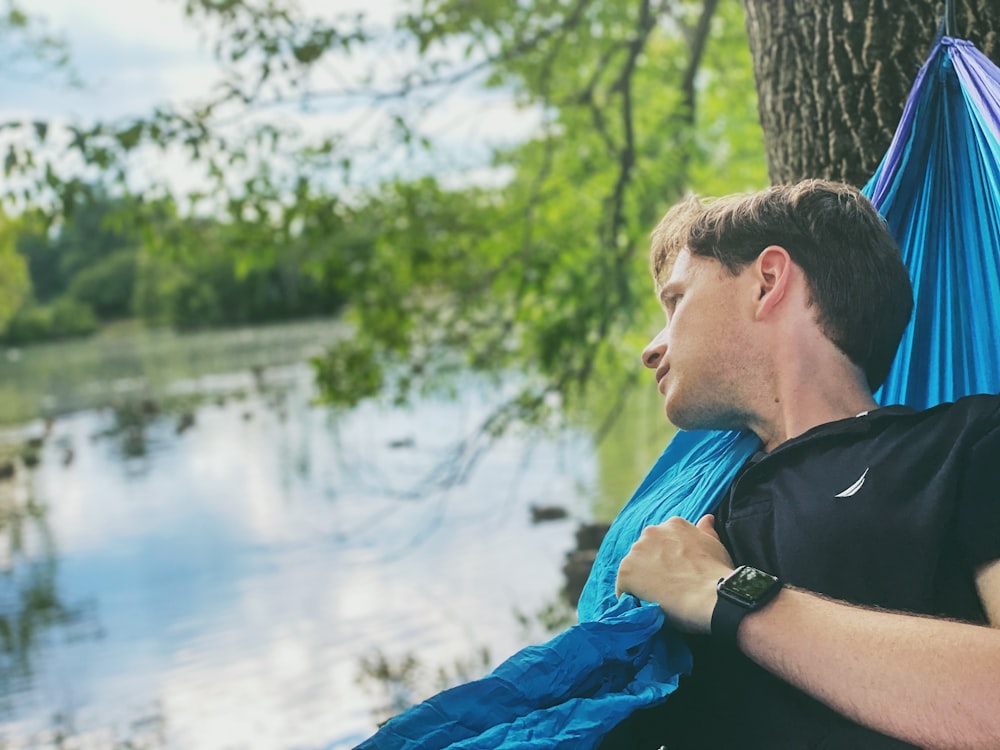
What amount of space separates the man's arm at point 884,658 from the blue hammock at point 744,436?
0.35ft

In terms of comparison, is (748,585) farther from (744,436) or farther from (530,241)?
(530,241)

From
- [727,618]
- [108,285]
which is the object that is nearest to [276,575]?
[727,618]

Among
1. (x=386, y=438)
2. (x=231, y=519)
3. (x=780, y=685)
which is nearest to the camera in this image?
(x=780, y=685)

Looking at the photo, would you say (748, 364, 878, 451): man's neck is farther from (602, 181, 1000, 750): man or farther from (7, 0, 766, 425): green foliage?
(7, 0, 766, 425): green foliage

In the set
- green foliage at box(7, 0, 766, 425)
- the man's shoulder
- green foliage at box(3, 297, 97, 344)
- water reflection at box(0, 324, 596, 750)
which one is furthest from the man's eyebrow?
green foliage at box(3, 297, 97, 344)

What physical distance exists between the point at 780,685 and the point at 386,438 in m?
12.4

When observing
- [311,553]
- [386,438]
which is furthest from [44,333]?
[311,553]

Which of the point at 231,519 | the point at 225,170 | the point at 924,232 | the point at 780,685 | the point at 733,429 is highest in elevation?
the point at 225,170

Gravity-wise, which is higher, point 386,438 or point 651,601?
point 651,601

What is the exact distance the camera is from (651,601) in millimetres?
1460

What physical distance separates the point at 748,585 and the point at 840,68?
126 centimetres

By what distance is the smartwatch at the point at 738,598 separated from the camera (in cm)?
135

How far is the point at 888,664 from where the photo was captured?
49.3 inches

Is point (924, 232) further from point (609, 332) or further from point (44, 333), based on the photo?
point (44, 333)
